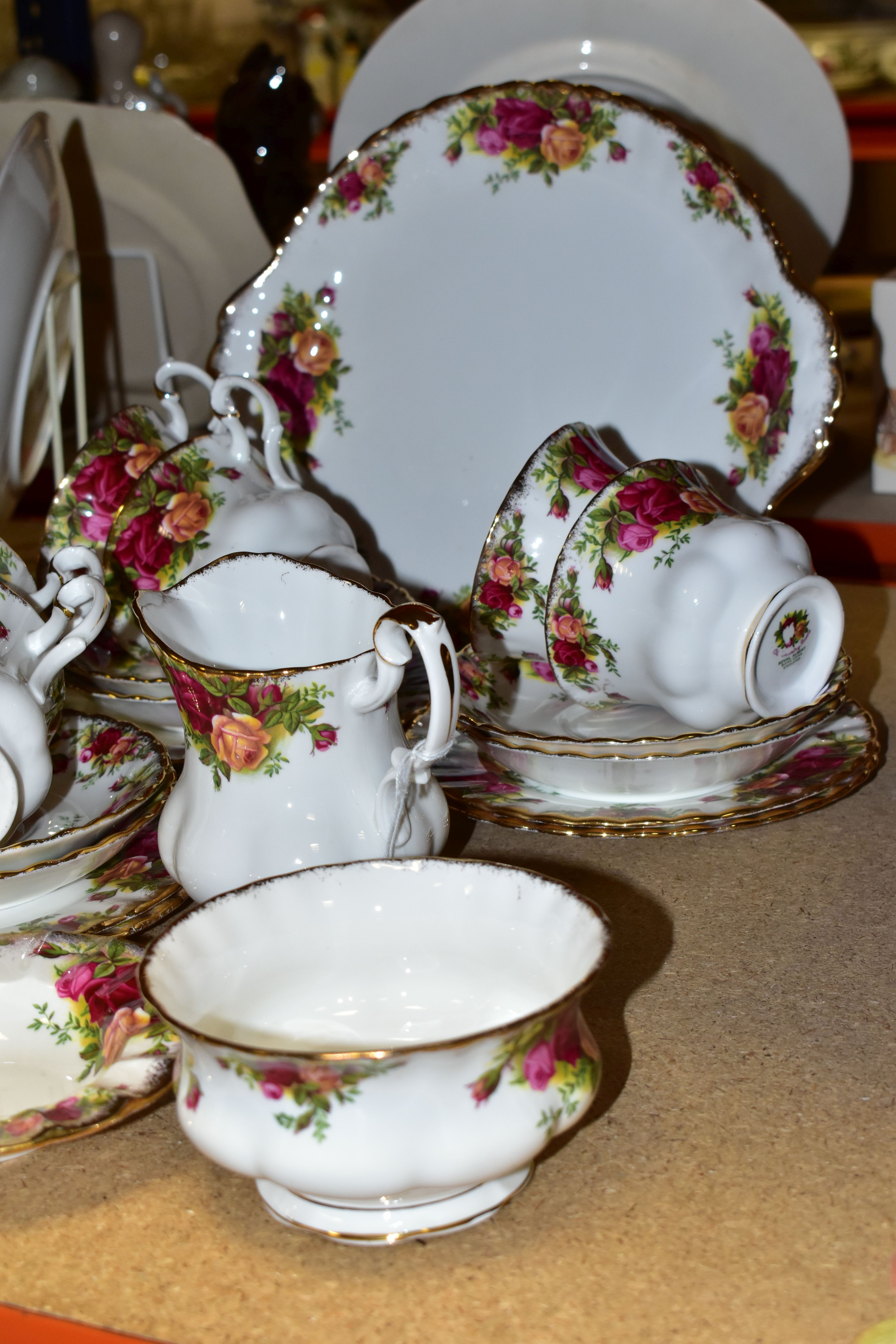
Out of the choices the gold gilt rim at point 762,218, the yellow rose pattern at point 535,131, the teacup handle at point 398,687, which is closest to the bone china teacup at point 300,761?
the teacup handle at point 398,687

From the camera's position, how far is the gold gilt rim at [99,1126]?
0.39m

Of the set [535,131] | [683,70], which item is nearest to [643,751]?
[535,131]

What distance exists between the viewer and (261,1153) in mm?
348

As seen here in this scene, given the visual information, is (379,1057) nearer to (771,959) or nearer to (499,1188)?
(499,1188)

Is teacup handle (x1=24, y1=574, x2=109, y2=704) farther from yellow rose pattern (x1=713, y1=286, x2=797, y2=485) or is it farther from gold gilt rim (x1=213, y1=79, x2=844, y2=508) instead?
yellow rose pattern (x1=713, y1=286, x2=797, y2=485)

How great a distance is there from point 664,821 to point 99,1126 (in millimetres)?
256

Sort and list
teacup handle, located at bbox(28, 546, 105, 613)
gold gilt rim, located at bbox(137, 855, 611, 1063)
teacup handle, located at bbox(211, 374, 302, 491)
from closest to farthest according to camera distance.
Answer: gold gilt rim, located at bbox(137, 855, 611, 1063), teacup handle, located at bbox(28, 546, 105, 613), teacup handle, located at bbox(211, 374, 302, 491)

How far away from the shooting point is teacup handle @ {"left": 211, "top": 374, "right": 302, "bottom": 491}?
668 millimetres

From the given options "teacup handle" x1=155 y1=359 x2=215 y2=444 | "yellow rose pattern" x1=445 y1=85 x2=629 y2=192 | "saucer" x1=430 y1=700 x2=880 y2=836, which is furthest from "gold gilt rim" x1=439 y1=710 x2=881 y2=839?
"yellow rose pattern" x1=445 y1=85 x2=629 y2=192

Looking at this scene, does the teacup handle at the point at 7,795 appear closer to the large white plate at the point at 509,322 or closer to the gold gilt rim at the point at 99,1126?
the gold gilt rim at the point at 99,1126

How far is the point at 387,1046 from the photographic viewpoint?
1.33 feet

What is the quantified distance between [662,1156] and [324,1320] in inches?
4.3

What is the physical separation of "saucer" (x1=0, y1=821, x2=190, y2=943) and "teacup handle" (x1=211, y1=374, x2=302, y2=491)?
207 millimetres

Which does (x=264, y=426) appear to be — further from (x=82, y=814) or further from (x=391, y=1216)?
(x=391, y=1216)
